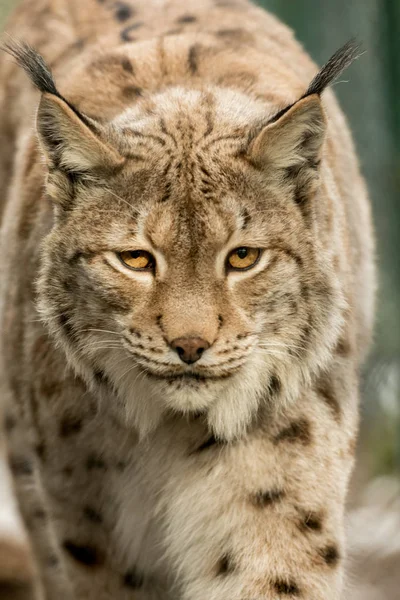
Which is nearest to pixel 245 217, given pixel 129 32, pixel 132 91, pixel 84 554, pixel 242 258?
pixel 242 258

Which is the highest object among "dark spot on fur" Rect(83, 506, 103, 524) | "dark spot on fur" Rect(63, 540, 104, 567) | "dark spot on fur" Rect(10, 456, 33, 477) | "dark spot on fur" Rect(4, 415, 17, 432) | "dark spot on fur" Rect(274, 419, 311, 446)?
"dark spot on fur" Rect(274, 419, 311, 446)

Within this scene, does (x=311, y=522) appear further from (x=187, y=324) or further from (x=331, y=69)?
(x=331, y=69)

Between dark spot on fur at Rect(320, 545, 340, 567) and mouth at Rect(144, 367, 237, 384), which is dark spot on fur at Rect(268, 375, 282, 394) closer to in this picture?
mouth at Rect(144, 367, 237, 384)

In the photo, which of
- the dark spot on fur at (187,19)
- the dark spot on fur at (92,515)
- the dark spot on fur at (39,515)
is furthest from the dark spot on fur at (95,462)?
the dark spot on fur at (187,19)

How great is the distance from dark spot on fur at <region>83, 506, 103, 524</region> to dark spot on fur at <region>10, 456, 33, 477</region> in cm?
78

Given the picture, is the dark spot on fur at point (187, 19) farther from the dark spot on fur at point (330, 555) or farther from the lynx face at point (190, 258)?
the dark spot on fur at point (330, 555)

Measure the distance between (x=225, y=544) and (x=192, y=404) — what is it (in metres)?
0.59

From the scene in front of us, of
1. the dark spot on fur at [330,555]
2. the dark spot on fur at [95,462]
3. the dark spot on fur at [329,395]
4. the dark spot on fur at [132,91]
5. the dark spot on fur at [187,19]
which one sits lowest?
the dark spot on fur at [330,555]

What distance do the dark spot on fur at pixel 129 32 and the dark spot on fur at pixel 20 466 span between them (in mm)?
A: 1784

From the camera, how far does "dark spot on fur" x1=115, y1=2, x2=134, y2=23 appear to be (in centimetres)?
511

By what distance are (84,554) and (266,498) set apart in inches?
32.9

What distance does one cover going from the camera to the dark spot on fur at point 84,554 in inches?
167

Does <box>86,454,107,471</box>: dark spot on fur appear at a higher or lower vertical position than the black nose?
lower

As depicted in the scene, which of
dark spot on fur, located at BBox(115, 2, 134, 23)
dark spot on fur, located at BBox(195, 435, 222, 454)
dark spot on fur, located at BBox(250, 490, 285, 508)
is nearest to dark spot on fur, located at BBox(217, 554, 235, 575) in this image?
dark spot on fur, located at BBox(250, 490, 285, 508)
